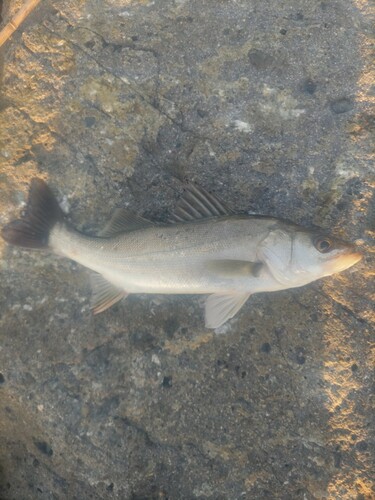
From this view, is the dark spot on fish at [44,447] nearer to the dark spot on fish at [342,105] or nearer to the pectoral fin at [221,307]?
the pectoral fin at [221,307]

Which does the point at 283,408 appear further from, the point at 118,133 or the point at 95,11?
the point at 95,11

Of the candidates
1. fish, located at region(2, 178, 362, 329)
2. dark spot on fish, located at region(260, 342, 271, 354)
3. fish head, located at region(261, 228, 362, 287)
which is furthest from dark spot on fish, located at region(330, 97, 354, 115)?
dark spot on fish, located at region(260, 342, 271, 354)

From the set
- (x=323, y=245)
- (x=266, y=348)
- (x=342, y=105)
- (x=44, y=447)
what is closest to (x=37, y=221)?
(x=44, y=447)

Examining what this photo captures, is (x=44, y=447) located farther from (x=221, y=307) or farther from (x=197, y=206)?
(x=197, y=206)

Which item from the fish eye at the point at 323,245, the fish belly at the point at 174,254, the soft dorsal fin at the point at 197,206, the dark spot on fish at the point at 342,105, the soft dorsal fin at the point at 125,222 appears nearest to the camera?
the fish eye at the point at 323,245

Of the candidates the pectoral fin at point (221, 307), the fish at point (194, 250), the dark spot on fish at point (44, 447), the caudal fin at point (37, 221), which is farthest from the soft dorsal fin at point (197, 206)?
the dark spot on fish at point (44, 447)

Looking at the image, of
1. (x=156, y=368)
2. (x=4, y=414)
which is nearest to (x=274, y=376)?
(x=156, y=368)
